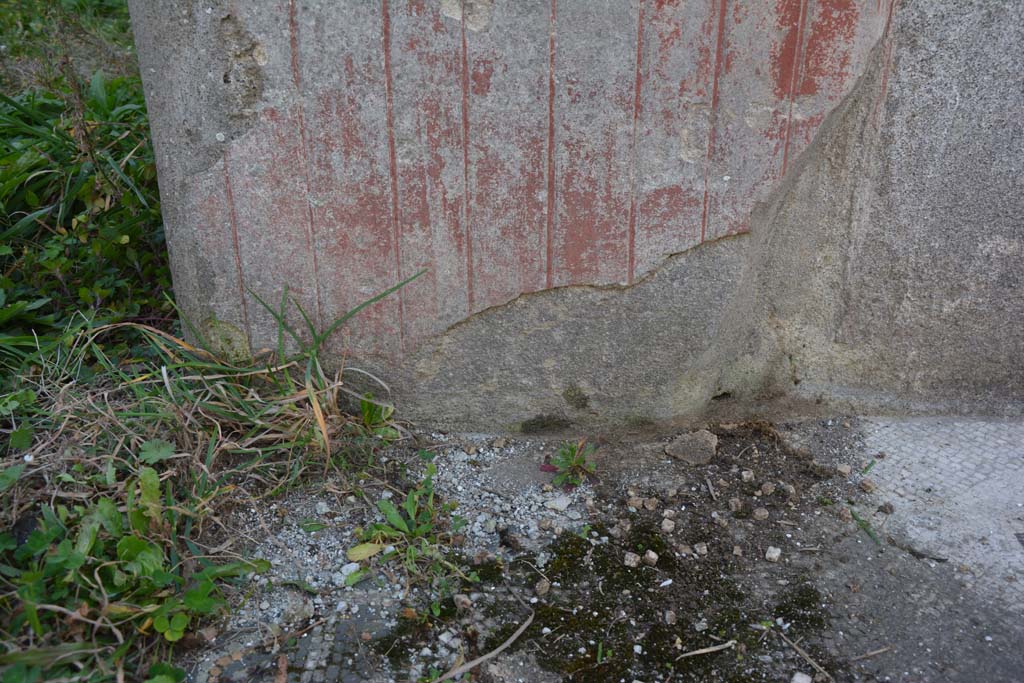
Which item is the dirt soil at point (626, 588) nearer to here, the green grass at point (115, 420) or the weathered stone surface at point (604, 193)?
the green grass at point (115, 420)

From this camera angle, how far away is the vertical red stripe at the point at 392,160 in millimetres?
1777

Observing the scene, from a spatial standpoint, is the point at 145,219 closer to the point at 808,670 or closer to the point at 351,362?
the point at 351,362

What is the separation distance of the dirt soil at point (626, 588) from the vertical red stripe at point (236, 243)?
0.45 m

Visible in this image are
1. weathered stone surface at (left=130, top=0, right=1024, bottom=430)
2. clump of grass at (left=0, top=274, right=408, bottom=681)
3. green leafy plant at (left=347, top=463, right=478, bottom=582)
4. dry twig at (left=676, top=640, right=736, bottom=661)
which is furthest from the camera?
weathered stone surface at (left=130, top=0, right=1024, bottom=430)

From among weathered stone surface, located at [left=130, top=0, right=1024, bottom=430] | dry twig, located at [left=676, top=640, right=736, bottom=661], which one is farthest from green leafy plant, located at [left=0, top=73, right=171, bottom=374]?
dry twig, located at [left=676, top=640, right=736, bottom=661]

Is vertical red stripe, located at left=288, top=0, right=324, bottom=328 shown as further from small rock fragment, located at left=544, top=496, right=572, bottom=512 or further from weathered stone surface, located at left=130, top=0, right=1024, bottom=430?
small rock fragment, located at left=544, top=496, right=572, bottom=512

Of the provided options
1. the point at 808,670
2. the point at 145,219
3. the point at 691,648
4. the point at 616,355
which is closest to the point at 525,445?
the point at 616,355

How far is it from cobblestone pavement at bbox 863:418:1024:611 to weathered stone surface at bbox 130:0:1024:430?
0.32 ft

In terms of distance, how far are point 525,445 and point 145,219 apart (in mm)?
1286

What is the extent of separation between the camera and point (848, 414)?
219 centimetres

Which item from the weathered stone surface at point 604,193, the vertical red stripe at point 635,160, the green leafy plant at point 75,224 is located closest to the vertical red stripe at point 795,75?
the weathered stone surface at point 604,193

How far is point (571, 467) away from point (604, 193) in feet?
2.08

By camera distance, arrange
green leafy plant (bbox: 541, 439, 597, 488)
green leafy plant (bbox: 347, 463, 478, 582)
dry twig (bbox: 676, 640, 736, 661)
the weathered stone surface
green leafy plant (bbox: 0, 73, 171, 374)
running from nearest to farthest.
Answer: dry twig (bbox: 676, 640, 736, 661) → green leafy plant (bbox: 347, 463, 478, 582) → the weathered stone surface → green leafy plant (bbox: 541, 439, 597, 488) → green leafy plant (bbox: 0, 73, 171, 374)

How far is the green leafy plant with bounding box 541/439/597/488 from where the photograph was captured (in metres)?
1.96
